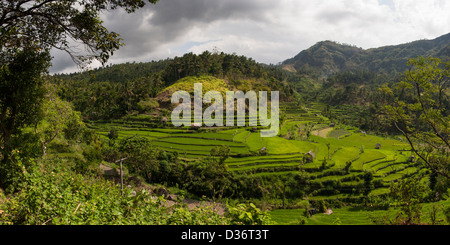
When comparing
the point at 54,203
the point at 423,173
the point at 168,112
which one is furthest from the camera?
the point at 168,112

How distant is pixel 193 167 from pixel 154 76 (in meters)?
55.0

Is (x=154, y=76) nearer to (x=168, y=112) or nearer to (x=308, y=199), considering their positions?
(x=168, y=112)

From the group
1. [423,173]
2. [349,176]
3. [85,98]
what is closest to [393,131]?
[423,173]

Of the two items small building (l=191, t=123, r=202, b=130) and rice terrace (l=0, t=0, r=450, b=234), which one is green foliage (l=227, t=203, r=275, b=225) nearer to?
rice terrace (l=0, t=0, r=450, b=234)

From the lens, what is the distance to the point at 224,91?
215 feet

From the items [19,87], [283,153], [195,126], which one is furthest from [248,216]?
[195,126]

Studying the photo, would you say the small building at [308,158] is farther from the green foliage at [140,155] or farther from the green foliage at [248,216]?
the green foliage at [248,216]

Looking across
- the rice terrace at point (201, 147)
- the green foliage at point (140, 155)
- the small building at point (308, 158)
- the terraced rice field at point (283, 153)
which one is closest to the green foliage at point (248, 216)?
the rice terrace at point (201, 147)

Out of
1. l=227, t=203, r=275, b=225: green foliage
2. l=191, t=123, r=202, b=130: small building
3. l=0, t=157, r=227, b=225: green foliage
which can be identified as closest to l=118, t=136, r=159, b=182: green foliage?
l=191, t=123, r=202, b=130: small building

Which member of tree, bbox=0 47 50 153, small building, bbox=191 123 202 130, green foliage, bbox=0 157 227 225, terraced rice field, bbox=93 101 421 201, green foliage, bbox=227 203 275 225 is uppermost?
tree, bbox=0 47 50 153

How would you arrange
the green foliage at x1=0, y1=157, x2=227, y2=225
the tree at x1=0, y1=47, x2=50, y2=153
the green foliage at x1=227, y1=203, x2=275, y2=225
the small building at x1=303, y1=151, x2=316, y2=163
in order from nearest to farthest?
the green foliage at x1=0, y1=157, x2=227, y2=225 < the green foliage at x1=227, y1=203, x2=275, y2=225 < the tree at x1=0, y1=47, x2=50, y2=153 < the small building at x1=303, y1=151, x2=316, y2=163

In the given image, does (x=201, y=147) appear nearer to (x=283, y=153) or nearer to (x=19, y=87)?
(x=283, y=153)

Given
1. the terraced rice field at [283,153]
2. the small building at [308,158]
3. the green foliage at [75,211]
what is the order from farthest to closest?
the small building at [308,158] < the terraced rice field at [283,153] < the green foliage at [75,211]

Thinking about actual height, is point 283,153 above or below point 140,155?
below
